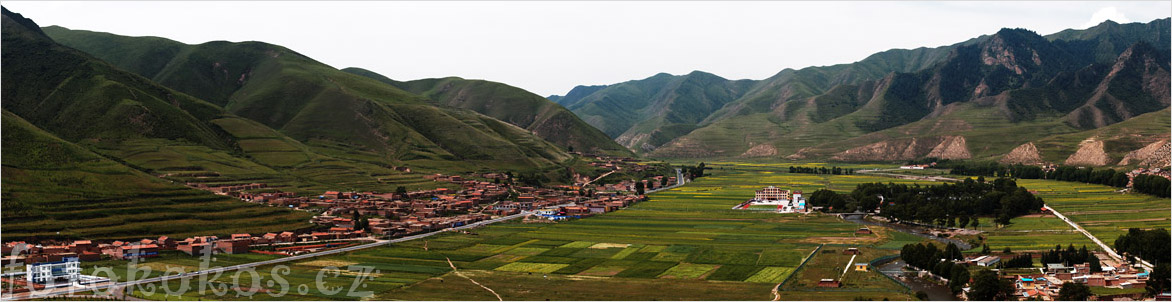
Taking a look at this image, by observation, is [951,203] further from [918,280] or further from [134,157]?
[134,157]

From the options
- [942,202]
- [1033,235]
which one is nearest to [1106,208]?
[942,202]

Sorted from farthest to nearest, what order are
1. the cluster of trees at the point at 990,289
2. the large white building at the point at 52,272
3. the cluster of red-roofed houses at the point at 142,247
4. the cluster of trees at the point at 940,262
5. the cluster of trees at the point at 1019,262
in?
1. the cluster of trees at the point at 1019,262
2. the cluster of red-roofed houses at the point at 142,247
3. the cluster of trees at the point at 940,262
4. the large white building at the point at 52,272
5. the cluster of trees at the point at 990,289

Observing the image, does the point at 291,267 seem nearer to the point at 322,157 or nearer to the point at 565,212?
the point at 565,212

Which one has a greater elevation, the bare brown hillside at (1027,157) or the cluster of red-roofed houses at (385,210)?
the bare brown hillside at (1027,157)

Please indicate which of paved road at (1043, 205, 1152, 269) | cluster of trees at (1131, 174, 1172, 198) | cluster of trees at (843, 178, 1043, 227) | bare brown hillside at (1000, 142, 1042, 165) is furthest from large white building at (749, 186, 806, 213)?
bare brown hillside at (1000, 142, 1042, 165)

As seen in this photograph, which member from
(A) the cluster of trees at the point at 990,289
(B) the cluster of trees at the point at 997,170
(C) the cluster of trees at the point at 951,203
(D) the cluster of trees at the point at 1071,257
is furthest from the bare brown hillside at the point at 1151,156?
(A) the cluster of trees at the point at 990,289

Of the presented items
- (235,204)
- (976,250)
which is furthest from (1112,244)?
(235,204)

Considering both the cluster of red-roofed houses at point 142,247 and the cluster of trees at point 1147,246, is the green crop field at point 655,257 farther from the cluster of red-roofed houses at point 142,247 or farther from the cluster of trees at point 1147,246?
the cluster of trees at point 1147,246
